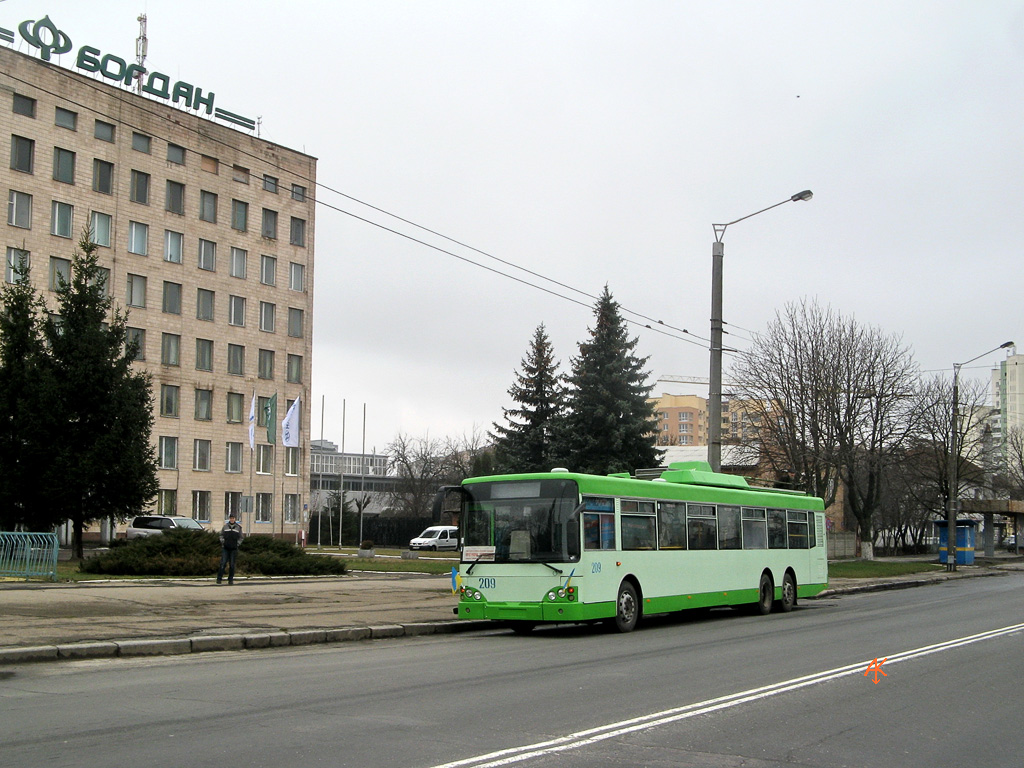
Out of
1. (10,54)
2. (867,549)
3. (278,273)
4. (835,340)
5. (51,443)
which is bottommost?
(867,549)

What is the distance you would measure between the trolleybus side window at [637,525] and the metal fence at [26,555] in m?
12.8

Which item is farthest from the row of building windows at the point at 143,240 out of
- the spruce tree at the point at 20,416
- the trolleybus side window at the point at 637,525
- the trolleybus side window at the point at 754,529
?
the trolleybus side window at the point at 637,525

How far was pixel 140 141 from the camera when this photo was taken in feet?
189

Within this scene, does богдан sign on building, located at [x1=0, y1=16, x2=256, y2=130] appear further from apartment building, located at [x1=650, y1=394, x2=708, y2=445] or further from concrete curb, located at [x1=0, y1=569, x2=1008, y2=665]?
apartment building, located at [x1=650, y1=394, x2=708, y2=445]

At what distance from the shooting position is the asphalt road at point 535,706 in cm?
682

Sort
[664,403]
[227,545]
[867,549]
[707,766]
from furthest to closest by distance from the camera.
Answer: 1. [664,403]
2. [867,549]
3. [227,545]
4. [707,766]

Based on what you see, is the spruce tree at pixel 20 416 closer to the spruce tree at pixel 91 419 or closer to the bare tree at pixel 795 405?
the spruce tree at pixel 91 419

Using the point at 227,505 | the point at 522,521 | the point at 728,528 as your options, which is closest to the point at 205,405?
the point at 227,505

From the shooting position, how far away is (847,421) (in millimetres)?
41219

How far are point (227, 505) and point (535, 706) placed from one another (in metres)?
56.0

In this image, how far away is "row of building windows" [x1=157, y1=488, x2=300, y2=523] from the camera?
190 feet

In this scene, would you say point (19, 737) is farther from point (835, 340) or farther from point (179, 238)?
point (179, 238)

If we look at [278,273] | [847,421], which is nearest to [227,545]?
[847,421]

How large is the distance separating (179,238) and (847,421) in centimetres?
4000
